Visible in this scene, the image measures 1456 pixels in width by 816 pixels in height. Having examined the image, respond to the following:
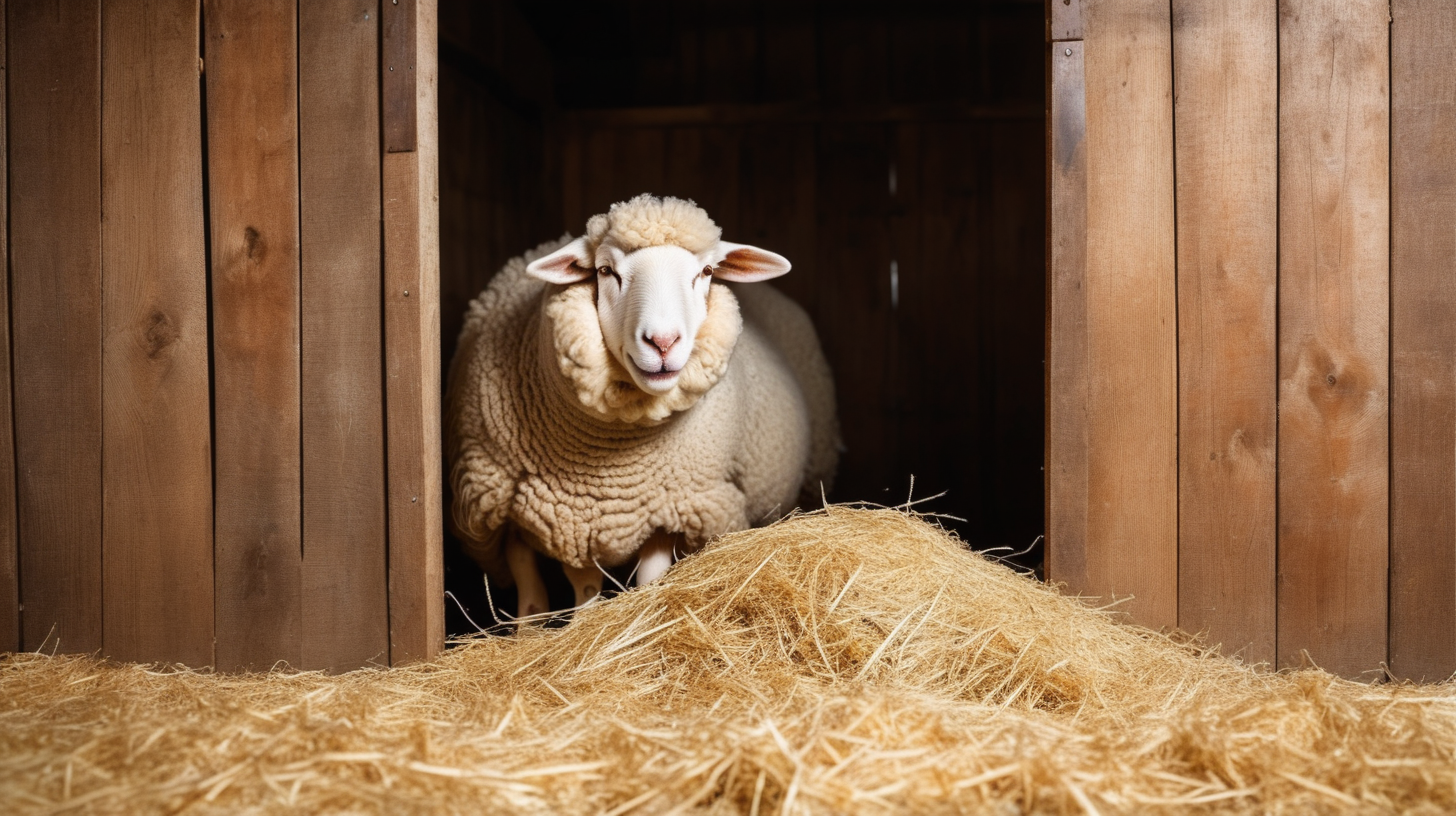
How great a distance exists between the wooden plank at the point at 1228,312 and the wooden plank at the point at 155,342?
9.55ft

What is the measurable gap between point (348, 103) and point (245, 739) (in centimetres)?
178

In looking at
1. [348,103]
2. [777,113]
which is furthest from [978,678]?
[777,113]

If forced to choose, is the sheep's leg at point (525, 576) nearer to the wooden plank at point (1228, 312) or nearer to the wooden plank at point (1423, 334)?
the wooden plank at point (1228, 312)

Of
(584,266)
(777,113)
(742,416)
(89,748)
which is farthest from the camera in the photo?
(777,113)

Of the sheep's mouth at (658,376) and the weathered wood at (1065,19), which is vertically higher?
the weathered wood at (1065,19)

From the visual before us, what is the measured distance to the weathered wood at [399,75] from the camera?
2799 millimetres

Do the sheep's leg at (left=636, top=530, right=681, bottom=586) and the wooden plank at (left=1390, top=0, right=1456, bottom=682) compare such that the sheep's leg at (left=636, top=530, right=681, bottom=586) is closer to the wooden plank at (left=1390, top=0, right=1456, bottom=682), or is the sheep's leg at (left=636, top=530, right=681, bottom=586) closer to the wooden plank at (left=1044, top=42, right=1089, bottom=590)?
the wooden plank at (left=1044, top=42, right=1089, bottom=590)

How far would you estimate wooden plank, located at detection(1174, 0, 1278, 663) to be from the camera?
2822 mm

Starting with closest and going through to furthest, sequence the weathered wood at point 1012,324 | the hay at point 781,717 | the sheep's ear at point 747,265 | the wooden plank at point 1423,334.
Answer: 1. the hay at point 781,717
2. the wooden plank at point 1423,334
3. the sheep's ear at point 747,265
4. the weathered wood at point 1012,324

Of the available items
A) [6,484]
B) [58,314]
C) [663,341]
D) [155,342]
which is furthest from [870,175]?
[6,484]

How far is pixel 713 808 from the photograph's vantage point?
176 cm

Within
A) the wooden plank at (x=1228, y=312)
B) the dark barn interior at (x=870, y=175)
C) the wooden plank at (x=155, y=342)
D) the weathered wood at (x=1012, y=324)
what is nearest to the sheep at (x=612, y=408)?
the wooden plank at (x=155, y=342)

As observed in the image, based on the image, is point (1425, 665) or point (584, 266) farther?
point (584, 266)

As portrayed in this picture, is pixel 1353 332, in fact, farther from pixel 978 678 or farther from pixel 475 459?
pixel 475 459
